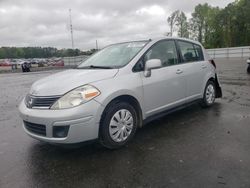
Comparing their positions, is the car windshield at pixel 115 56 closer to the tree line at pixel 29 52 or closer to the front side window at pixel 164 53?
the front side window at pixel 164 53

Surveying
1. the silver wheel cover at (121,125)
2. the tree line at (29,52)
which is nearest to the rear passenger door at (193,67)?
the silver wheel cover at (121,125)

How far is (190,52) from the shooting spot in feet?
18.0

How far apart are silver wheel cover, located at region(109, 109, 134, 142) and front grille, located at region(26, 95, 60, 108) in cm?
90

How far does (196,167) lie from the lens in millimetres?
3113

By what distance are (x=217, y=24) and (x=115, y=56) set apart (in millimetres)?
59381

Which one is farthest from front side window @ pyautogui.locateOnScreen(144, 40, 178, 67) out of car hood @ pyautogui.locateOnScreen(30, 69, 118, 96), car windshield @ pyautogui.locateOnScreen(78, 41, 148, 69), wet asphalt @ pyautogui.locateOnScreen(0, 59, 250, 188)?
wet asphalt @ pyautogui.locateOnScreen(0, 59, 250, 188)

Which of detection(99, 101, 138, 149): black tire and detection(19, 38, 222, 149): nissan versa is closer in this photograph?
detection(19, 38, 222, 149): nissan versa

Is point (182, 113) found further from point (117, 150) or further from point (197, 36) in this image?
point (197, 36)

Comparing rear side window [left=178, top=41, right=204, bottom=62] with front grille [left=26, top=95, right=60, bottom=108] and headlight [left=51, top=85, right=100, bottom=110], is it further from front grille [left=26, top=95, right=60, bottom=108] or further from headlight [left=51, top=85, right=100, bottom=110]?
front grille [left=26, top=95, right=60, bottom=108]

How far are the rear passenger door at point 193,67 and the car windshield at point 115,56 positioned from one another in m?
1.18

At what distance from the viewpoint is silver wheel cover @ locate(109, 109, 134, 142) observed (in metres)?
3.69

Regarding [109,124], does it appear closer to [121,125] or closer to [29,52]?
[121,125]

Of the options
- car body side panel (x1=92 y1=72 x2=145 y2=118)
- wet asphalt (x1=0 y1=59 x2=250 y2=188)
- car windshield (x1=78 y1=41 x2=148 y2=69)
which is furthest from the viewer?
car windshield (x1=78 y1=41 x2=148 y2=69)

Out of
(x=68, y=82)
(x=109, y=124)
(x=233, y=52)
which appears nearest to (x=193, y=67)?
(x=109, y=124)
